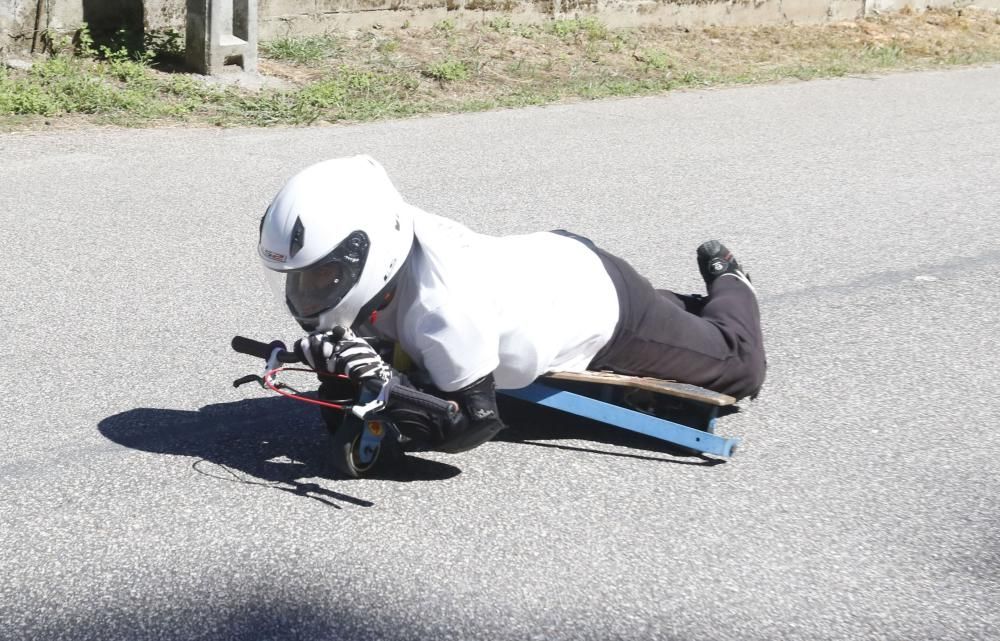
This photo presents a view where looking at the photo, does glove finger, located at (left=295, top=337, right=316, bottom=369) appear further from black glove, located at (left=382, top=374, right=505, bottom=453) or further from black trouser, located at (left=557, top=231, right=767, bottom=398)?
black trouser, located at (left=557, top=231, right=767, bottom=398)

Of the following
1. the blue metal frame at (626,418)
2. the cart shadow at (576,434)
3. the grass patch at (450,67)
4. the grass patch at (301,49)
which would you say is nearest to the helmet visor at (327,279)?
the blue metal frame at (626,418)

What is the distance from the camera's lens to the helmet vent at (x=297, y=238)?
3.29m

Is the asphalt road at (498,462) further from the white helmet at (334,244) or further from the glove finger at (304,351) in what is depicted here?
the white helmet at (334,244)

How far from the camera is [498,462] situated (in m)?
3.97

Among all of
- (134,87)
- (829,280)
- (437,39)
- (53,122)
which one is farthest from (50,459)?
(437,39)

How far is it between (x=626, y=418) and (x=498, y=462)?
44 cm

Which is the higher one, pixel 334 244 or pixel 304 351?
pixel 334 244

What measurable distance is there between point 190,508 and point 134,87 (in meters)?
5.99

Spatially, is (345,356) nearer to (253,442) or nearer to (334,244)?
(334,244)

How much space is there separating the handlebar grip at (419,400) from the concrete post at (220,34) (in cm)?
642

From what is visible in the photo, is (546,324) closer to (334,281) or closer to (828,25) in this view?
(334,281)

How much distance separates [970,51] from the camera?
13.1m

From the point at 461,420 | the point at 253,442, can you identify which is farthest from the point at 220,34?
the point at 461,420

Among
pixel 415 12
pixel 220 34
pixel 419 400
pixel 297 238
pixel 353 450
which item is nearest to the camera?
pixel 297 238
